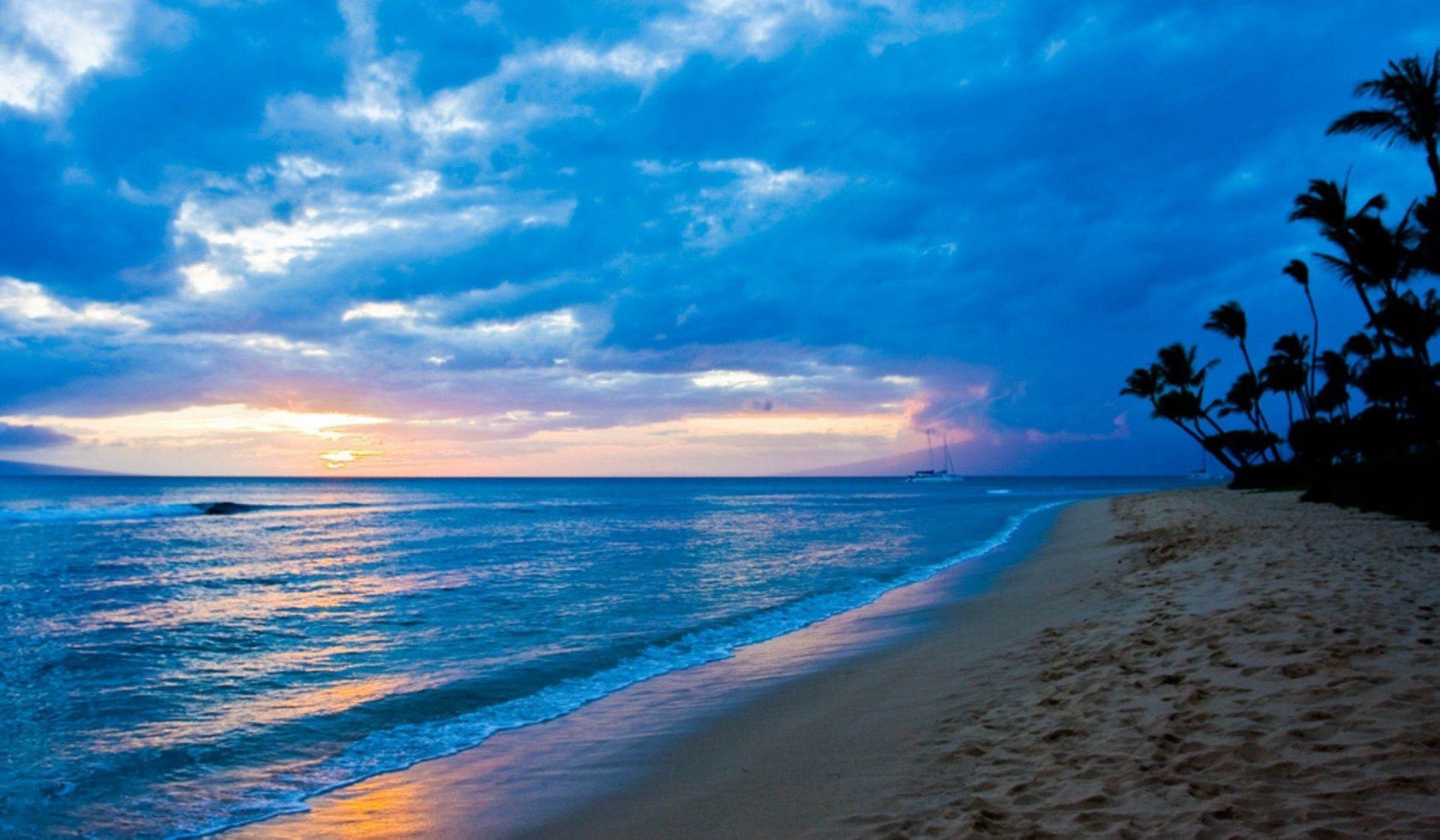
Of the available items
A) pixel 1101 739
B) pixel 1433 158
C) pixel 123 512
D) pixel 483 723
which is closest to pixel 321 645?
pixel 483 723

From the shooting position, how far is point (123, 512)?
6525 centimetres

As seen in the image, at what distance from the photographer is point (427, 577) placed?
23.0m

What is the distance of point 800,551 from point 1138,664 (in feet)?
72.7

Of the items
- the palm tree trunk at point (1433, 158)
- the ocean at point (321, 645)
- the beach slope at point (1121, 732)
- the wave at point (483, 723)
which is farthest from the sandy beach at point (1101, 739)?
the palm tree trunk at point (1433, 158)

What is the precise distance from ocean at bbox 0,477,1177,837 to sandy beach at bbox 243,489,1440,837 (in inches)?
68.2

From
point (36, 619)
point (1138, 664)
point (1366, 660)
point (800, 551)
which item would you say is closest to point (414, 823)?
point (1138, 664)

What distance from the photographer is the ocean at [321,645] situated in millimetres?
7590

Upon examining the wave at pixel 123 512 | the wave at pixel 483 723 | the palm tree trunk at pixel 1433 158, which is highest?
the palm tree trunk at pixel 1433 158

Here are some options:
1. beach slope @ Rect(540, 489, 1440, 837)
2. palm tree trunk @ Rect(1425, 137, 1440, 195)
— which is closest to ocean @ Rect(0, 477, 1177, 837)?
beach slope @ Rect(540, 489, 1440, 837)

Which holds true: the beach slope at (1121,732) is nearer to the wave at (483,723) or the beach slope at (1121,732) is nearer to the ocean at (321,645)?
the wave at (483,723)

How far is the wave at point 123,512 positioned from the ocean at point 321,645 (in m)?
25.9

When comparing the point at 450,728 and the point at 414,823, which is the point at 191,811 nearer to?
the point at 414,823

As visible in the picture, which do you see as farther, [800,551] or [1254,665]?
[800,551]

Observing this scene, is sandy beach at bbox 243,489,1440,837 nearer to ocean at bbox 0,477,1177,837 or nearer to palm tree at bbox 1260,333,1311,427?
ocean at bbox 0,477,1177,837
